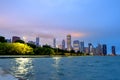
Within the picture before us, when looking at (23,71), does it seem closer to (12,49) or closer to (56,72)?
(56,72)

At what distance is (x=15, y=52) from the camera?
634 ft

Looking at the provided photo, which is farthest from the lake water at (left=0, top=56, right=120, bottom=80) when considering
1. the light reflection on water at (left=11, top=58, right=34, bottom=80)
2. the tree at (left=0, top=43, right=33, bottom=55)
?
the tree at (left=0, top=43, right=33, bottom=55)

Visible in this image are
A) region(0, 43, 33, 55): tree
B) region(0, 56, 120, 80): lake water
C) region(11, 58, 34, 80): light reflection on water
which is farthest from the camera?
region(0, 43, 33, 55): tree

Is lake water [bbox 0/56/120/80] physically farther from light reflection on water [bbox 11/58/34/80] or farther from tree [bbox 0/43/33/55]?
tree [bbox 0/43/33/55]

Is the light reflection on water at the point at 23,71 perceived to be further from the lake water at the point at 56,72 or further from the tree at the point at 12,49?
the tree at the point at 12,49

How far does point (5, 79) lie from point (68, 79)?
46.6 ft

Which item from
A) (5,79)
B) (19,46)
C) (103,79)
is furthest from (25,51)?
(5,79)

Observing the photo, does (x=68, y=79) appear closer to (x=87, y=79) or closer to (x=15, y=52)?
(x=87, y=79)

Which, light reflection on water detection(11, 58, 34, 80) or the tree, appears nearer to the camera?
light reflection on water detection(11, 58, 34, 80)

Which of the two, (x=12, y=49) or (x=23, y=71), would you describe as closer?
(x=23, y=71)

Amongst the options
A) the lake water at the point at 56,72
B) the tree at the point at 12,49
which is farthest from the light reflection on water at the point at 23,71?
the tree at the point at 12,49

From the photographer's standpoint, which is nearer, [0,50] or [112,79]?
[112,79]

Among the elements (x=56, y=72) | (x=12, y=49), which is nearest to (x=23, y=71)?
(x=56, y=72)

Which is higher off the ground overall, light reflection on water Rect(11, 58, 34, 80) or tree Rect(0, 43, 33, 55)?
tree Rect(0, 43, 33, 55)
